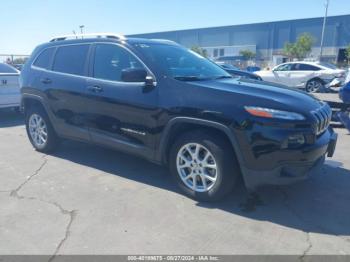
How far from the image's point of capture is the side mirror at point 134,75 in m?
4.04

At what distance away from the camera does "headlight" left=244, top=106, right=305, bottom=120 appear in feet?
11.3

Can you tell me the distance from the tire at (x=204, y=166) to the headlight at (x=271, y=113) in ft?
1.57

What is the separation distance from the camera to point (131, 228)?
344cm

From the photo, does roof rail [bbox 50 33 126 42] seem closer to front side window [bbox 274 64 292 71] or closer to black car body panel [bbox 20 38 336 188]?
black car body panel [bbox 20 38 336 188]

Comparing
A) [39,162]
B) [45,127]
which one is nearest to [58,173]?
[39,162]

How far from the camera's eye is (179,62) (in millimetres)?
4578

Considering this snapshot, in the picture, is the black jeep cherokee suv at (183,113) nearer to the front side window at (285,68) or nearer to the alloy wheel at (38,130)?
the alloy wheel at (38,130)

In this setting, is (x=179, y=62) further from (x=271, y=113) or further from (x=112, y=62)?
(x=271, y=113)

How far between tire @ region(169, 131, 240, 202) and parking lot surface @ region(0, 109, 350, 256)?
16 centimetres

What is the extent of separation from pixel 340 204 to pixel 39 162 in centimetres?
431

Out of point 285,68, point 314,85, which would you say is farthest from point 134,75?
point 285,68

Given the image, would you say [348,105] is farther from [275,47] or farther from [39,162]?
[275,47]

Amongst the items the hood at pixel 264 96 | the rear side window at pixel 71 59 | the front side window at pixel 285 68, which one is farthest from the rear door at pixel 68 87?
the front side window at pixel 285 68

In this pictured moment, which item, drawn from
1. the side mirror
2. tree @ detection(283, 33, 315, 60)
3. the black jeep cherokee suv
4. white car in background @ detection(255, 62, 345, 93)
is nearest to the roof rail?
the black jeep cherokee suv
